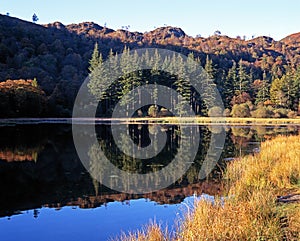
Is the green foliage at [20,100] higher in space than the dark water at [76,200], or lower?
higher

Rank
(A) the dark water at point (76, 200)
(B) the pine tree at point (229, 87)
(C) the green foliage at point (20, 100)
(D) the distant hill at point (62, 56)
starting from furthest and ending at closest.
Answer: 1. (B) the pine tree at point (229, 87)
2. (D) the distant hill at point (62, 56)
3. (C) the green foliage at point (20, 100)
4. (A) the dark water at point (76, 200)

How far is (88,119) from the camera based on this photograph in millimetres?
46312

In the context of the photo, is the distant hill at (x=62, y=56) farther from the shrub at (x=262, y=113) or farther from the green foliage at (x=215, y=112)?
the shrub at (x=262, y=113)

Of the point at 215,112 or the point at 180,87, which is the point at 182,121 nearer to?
the point at 215,112

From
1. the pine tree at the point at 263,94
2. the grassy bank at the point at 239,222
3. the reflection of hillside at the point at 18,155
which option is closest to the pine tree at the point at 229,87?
the pine tree at the point at 263,94

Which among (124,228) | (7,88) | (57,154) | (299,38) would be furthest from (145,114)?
(299,38)

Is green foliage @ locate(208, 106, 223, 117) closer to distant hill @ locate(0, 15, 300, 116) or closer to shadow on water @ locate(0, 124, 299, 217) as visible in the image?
distant hill @ locate(0, 15, 300, 116)

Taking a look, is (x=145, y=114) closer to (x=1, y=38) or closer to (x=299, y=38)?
(x=1, y=38)

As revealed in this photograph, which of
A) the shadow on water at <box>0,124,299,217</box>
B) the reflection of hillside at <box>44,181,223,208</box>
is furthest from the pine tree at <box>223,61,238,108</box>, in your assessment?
the reflection of hillside at <box>44,181,223,208</box>

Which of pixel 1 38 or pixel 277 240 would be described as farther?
pixel 1 38

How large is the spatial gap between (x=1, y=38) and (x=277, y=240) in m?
74.8

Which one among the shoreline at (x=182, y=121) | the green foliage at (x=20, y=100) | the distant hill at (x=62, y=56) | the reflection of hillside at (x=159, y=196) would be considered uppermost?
the distant hill at (x=62, y=56)

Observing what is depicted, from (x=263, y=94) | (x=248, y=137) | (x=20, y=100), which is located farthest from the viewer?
(x=263, y=94)

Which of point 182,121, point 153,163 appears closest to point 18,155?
point 153,163
